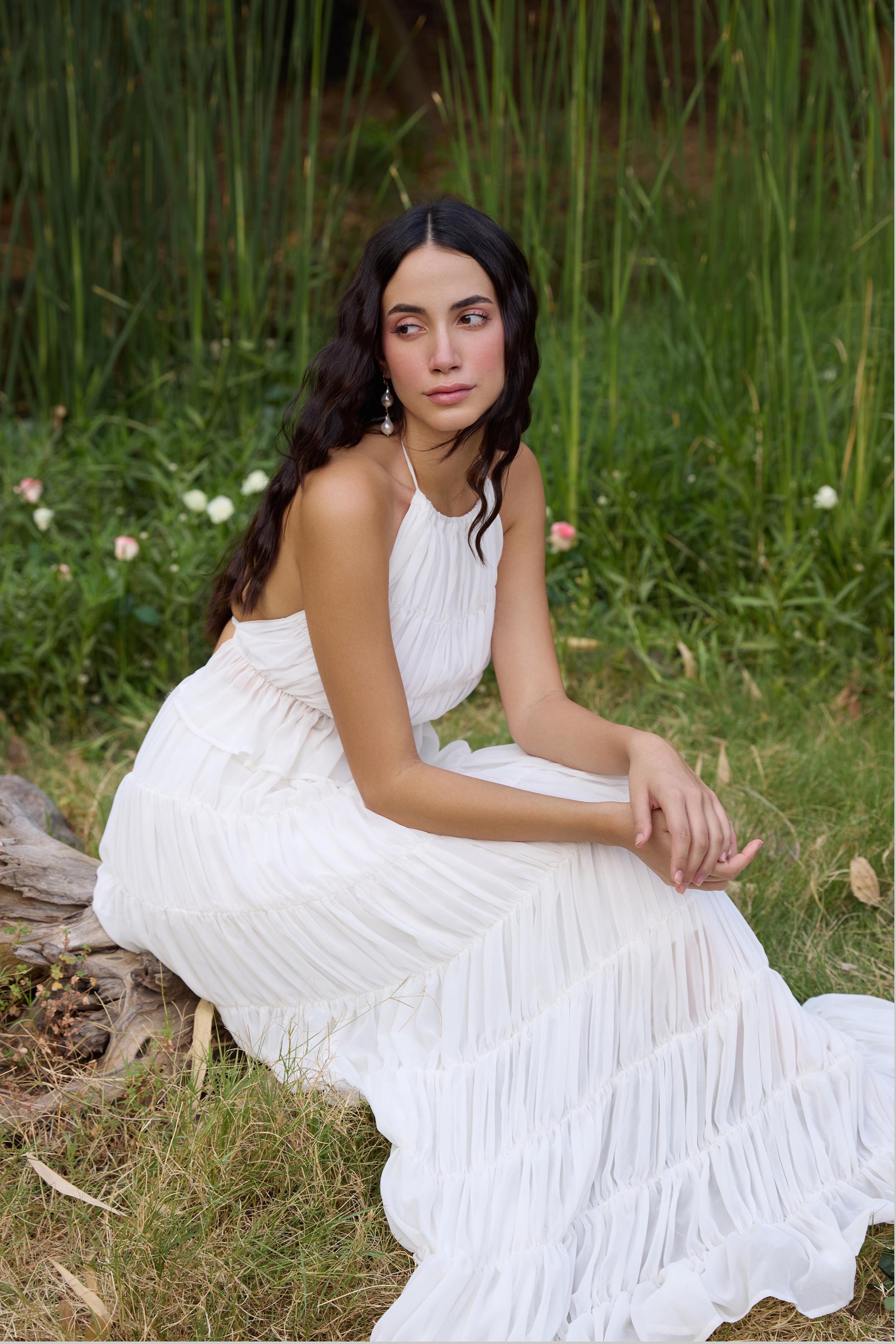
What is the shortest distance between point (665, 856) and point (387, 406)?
61cm

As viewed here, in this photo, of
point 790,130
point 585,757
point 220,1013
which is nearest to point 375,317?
point 585,757

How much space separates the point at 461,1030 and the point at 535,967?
10 centimetres

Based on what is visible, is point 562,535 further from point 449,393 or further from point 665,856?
point 665,856

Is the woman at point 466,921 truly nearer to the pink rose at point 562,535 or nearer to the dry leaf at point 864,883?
the dry leaf at point 864,883

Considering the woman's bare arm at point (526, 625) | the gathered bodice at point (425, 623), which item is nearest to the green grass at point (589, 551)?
the woman's bare arm at point (526, 625)

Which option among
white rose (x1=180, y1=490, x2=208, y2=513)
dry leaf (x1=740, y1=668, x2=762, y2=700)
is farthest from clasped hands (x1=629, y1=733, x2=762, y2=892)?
white rose (x1=180, y1=490, x2=208, y2=513)

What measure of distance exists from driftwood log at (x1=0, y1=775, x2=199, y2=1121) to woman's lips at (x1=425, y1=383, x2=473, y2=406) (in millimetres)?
779

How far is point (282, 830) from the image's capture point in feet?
4.75

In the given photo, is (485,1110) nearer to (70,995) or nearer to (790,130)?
(70,995)

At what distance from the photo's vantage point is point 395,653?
4.78ft

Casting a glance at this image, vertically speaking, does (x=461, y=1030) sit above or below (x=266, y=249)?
below

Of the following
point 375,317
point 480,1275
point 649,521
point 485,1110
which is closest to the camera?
point 480,1275

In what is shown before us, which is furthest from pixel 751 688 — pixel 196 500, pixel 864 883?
pixel 196 500

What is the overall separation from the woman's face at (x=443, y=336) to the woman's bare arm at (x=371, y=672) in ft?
0.38
